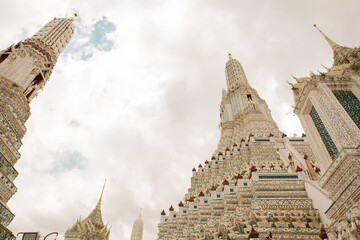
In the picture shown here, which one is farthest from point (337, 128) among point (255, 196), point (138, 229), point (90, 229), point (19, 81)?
point (138, 229)

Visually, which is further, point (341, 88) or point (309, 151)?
point (309, 151)

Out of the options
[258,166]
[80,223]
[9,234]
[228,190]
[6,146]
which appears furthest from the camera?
[80,223]

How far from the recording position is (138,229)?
2394 inches

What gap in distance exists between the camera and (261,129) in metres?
24.0

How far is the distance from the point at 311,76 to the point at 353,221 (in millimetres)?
7249

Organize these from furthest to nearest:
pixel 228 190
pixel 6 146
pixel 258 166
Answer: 1. pixel 258 166
2. pixel 228 190
3. pixel 6 146

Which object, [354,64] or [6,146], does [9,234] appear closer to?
[6,146]

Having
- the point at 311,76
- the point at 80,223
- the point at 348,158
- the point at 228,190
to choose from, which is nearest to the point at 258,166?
the point at 228,190

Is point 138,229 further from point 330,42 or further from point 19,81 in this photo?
point 330,42

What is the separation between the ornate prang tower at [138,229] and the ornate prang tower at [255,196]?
44.9m

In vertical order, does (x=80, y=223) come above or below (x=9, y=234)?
above

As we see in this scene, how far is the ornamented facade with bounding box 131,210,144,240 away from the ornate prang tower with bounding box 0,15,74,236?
5340 centimetres

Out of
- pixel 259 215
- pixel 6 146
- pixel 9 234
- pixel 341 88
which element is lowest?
pixel 9 234

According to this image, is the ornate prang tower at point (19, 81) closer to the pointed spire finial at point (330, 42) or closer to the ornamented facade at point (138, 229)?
the pointed spire finial at point (330, 42)
